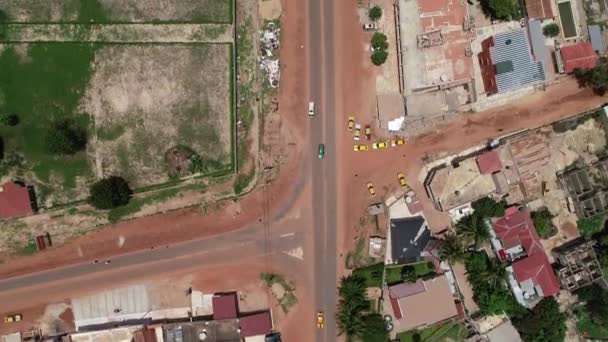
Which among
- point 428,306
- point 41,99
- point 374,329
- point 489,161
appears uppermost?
point 41,99

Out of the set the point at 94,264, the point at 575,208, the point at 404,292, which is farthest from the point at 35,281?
the point at 575,208

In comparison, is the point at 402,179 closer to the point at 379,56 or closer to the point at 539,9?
the point at 379,56

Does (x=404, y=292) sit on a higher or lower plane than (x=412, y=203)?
lower

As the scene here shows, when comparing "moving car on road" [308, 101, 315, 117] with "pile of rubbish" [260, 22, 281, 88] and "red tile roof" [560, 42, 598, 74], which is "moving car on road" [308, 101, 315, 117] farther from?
"red tile roof" [560, 42, 598, 74]

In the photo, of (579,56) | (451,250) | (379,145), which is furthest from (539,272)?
(579,56)

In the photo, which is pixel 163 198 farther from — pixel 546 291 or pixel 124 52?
pixel 546 291

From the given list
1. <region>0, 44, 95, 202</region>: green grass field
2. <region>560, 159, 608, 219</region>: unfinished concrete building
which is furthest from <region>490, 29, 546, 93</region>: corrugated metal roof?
<region>0, 44, 95, 202</region>: green grass field

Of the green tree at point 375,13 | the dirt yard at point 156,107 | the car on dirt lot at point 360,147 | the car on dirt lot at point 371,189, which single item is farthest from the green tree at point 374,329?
the green tree at point 375,13
